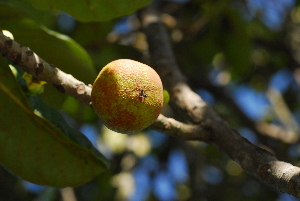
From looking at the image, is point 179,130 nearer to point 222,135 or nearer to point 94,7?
point 222,135

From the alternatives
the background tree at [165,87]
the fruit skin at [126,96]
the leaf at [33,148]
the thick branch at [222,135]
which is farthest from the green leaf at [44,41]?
the fruit skin at [126,96]

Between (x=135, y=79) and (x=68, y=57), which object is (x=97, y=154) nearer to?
(x=135, y=79)

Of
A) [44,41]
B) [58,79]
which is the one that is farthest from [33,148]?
[44,41]

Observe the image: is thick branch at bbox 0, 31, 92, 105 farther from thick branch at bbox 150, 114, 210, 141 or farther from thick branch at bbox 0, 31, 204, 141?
thick branch at bbox 150, 114, 210, 141

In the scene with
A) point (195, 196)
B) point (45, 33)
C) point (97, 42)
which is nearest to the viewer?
point (45, 33)

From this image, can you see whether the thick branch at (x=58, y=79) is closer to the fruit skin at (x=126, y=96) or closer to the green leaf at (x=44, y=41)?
the fruit skin at (x=126, y=96)

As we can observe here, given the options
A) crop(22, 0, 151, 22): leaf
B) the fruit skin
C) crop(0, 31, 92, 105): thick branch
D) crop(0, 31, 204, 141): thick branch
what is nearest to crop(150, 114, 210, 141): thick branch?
crop(0, 31, 204, 141): thick branch

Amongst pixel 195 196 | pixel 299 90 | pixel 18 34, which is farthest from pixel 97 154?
pixel 299 90
